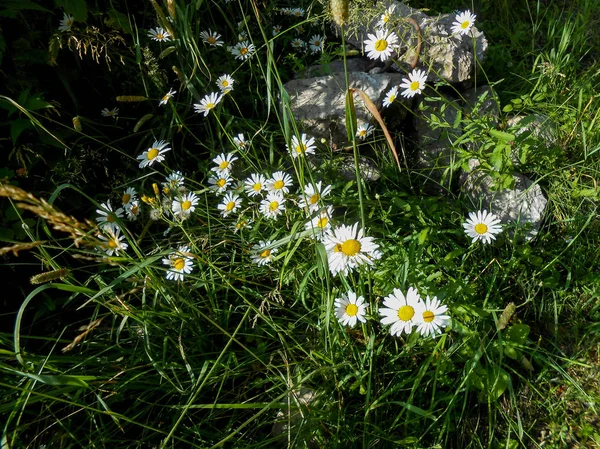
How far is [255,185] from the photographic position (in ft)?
7.23

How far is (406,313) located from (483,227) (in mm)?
524

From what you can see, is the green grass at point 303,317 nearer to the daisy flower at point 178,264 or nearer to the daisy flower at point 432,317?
the daisy flower at point 178,264

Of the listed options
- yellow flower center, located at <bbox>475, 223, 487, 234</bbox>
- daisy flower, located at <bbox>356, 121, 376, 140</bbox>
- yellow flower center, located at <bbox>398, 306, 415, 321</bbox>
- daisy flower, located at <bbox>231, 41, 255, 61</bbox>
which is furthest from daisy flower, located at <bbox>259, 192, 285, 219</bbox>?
daisy flower, located at <bbox>231, 41, 255, 61</bbox>

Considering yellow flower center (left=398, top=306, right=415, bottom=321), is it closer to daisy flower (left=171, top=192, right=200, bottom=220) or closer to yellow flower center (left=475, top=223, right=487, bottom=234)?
yellow flower center (left=475, top=223, right=487, bottom=234)

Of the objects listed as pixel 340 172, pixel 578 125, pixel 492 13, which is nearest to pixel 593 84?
pixel 578 125

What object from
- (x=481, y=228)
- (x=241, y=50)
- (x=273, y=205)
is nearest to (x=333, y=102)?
(x=241, y=50)

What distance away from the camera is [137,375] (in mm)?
1735

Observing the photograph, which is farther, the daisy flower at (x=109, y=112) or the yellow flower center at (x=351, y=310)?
Result: the daisy flower at (x=109, y=112)

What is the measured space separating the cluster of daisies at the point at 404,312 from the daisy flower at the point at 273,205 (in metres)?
0.48

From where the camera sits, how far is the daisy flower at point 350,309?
1746mm

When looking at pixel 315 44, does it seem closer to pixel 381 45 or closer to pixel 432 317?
pixel 381 45

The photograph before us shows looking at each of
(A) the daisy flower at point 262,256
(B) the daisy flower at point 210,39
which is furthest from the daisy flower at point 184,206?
(B) the daisy flower at point 210,39

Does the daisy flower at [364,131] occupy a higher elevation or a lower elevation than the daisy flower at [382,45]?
lower

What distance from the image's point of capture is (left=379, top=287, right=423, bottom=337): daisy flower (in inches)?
65.1
